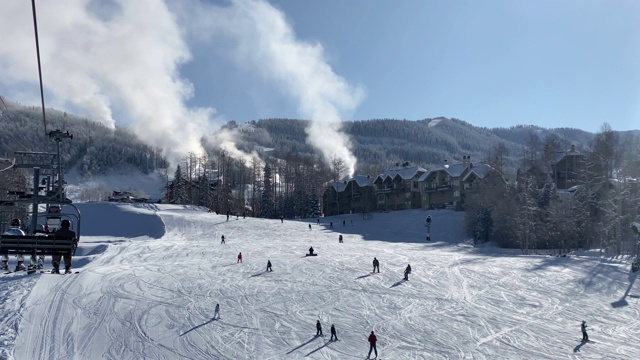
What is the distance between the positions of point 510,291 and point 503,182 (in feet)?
128

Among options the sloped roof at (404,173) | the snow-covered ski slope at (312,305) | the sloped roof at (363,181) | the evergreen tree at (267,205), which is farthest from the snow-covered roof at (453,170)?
the snow-covered ski slope at (312,305)

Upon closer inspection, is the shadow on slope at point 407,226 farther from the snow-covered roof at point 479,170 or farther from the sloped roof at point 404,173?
the sloped roof at point 404,173

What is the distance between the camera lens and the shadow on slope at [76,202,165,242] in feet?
196

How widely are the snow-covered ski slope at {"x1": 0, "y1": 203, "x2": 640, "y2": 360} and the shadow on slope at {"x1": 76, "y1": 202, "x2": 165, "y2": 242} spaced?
35.2 ft

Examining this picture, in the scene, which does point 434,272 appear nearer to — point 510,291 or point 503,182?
point 510,291

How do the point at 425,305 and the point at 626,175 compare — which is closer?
the point at 425,305

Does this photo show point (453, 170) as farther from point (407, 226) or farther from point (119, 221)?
point (119, 221)

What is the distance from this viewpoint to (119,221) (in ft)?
211

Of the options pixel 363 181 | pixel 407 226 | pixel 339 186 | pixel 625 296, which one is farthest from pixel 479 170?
pixel 625 296

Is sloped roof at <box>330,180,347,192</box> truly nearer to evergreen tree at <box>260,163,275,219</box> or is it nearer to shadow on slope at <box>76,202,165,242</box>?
evergreen tree at <box>260,163,275,219</box>

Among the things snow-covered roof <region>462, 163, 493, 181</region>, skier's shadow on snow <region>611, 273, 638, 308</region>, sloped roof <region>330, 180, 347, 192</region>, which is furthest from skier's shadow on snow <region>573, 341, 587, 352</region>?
sloped roof <region>330, 180, 347, 192</region>

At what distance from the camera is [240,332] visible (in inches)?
978

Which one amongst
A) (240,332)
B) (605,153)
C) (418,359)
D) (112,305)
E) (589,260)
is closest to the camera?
(418,359)

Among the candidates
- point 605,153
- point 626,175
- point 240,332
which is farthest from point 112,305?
point 605,153
